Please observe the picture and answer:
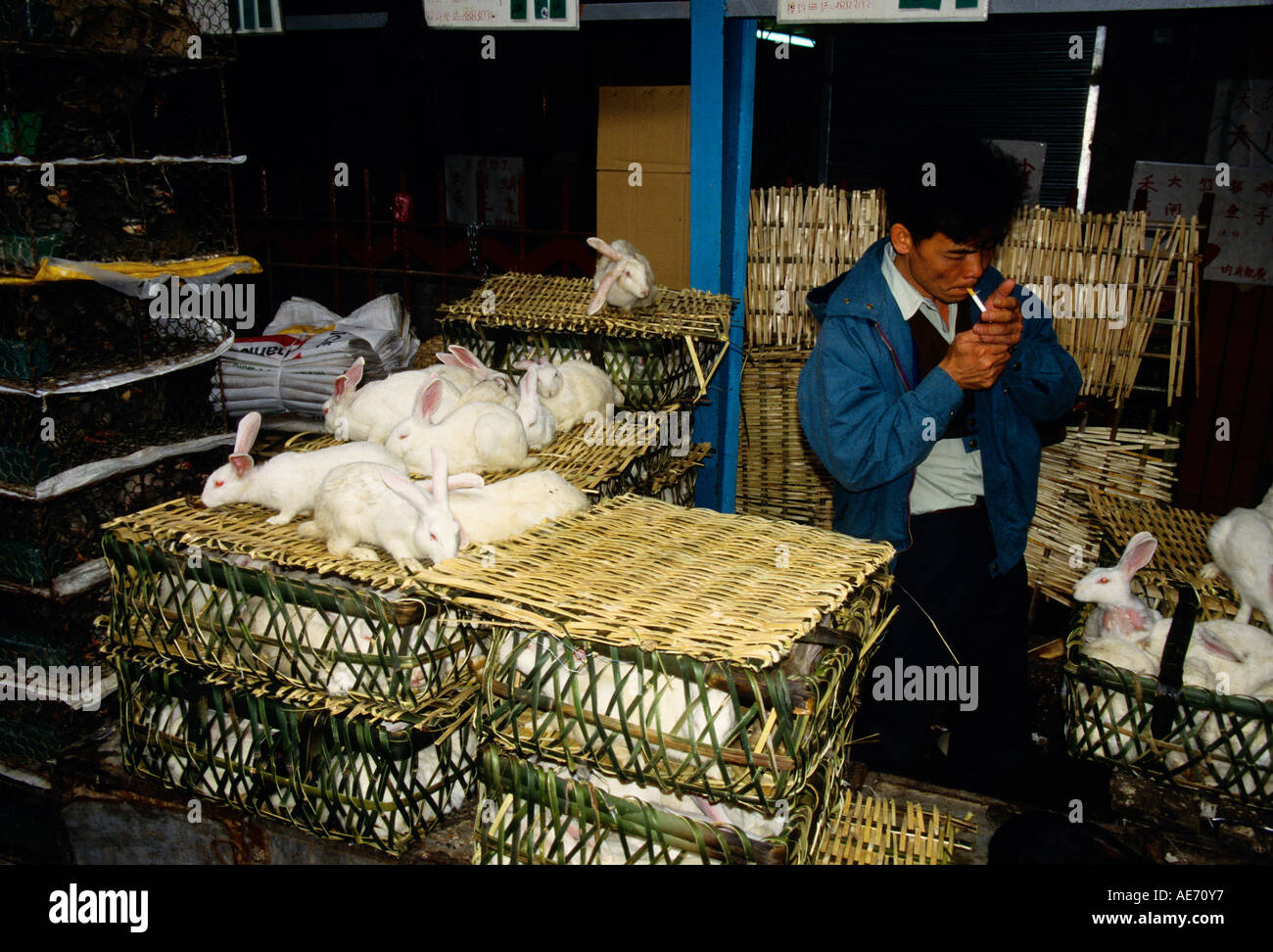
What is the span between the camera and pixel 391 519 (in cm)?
241

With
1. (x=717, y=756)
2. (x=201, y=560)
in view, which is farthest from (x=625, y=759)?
(x=201, y=560)

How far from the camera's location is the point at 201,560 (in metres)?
2.32

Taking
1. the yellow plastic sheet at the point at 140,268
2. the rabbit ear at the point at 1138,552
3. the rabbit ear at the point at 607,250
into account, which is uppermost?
the rabbit ear at the point at 607,250

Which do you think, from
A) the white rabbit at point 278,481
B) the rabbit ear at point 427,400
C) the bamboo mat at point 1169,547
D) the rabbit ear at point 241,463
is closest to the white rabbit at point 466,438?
the rabbit ear at point 427,400

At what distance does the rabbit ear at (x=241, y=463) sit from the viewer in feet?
Answer: 9.06

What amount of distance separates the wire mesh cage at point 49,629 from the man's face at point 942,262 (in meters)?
3.01

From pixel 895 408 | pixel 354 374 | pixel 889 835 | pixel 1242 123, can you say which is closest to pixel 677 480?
pixel 895 408

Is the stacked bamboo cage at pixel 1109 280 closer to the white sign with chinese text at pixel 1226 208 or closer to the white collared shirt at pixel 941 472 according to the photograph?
the white sign with chinese text at pixel 1226 208

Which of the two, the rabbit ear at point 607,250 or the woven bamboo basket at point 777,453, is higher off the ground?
the rabbit ear at point 607,250

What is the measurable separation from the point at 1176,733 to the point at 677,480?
75.6 inches

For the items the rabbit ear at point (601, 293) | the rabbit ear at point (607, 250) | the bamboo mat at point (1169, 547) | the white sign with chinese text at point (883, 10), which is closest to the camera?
the bamboo mat at point (1169, 547)

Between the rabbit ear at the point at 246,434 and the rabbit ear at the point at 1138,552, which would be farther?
the rabbit ear at the point at 1138,552

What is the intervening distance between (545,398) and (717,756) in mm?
2111

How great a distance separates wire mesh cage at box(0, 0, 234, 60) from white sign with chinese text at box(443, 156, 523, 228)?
142 inches
